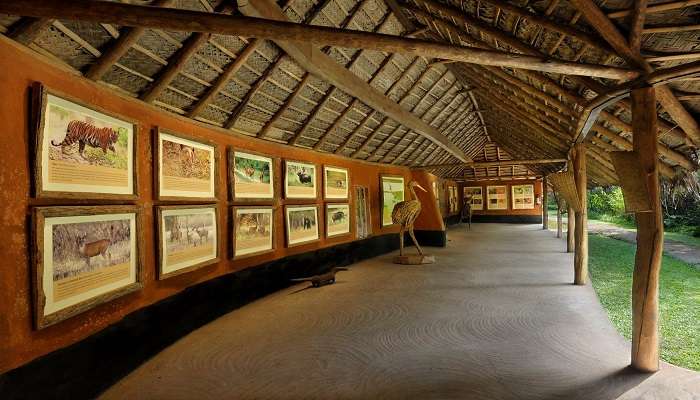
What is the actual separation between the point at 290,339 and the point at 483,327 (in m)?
2.51

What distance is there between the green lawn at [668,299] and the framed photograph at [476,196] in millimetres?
10674

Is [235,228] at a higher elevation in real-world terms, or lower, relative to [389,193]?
lower

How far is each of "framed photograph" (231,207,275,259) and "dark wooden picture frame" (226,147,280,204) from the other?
14 centimetres

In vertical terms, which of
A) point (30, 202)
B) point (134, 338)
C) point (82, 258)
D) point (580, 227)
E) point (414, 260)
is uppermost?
point (30, 202)

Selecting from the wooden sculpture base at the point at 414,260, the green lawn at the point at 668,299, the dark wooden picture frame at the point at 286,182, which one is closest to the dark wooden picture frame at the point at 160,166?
the dark wooden picture frame at the point at 286,182

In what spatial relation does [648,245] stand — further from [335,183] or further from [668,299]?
[335,183]

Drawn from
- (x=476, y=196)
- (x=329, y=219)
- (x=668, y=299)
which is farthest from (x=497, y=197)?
(x=329, y=219)

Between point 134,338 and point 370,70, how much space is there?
18.1 feet

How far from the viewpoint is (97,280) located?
10.3 feet

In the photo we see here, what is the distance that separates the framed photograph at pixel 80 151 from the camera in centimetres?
269

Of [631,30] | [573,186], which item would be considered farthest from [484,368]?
[573,186]

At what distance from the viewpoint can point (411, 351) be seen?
386 cm

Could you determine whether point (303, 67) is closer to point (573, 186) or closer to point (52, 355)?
point (52, 355)

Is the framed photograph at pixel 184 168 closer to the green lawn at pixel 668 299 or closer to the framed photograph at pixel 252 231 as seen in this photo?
the framed photograph at pixel 252 231
